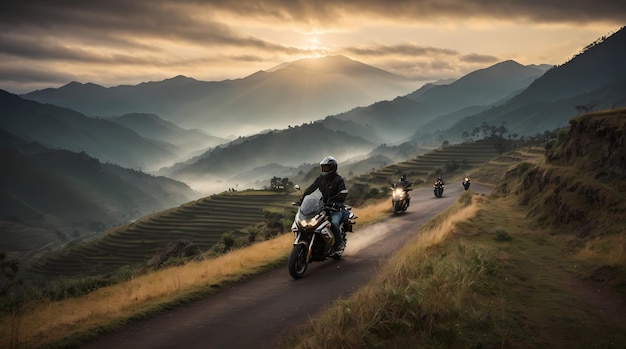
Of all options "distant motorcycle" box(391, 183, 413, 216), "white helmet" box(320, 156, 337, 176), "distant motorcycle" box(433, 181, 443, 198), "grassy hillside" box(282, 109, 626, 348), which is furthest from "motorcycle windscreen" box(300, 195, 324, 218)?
"distant motorcycle" box(433, 181, 443, 198)

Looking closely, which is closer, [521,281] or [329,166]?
[521,281]

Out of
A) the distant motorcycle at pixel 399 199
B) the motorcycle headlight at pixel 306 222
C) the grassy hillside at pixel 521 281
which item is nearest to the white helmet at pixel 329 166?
the motorcycle headlight at pixel 306 222

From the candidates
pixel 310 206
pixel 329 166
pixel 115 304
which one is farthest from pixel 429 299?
pixel 115 304

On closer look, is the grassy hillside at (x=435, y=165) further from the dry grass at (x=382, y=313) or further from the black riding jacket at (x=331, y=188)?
the dry grass at (x=382, y=313)

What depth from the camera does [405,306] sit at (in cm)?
637

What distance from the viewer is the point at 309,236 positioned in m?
10.6

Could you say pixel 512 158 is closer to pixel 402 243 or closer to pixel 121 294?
pixel 402 243

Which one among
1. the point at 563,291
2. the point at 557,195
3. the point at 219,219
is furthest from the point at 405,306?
the point at 219,219

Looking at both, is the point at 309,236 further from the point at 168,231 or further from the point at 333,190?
the point at 168,231

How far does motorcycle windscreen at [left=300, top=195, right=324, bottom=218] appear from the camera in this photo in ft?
33.9

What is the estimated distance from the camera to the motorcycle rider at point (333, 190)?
11.4 metres

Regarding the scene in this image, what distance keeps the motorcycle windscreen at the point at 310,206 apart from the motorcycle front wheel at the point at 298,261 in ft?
2.73

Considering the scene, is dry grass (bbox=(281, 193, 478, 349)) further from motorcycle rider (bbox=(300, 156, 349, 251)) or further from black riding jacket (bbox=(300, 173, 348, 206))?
black riding jacket (bbox=(300, 173, 348, 206))

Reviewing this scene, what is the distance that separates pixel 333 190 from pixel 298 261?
2.26m
